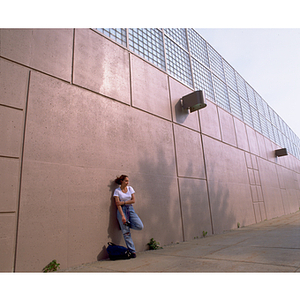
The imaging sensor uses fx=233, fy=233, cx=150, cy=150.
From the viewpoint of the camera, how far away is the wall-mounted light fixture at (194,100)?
7438 millimetres

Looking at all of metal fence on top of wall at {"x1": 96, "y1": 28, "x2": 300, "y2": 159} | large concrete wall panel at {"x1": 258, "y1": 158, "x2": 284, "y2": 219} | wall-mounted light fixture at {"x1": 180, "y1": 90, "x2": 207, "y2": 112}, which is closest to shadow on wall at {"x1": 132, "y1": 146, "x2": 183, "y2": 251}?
wall-mounted light fixture at {"x1": 180, "y1": 90, "x2": 207, "y2": 112}

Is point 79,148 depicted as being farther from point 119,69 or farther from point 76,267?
point 119,69

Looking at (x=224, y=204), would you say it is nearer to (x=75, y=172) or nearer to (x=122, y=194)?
(x=122, y=194)

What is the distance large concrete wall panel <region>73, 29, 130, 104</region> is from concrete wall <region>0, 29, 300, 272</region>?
26 millimetres

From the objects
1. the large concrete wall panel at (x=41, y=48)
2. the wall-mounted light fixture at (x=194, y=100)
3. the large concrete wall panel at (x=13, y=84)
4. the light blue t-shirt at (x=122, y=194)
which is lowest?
the light blue t-shirt at (x=122, y=194)

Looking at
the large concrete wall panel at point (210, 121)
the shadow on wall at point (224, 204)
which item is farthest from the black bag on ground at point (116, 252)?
the large concrete wall panel at point (210, 121)

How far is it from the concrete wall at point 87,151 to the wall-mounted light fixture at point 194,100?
29 centimetres

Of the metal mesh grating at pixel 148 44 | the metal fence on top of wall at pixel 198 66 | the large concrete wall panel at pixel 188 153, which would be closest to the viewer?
the metal mesh grating at pixel 148 44

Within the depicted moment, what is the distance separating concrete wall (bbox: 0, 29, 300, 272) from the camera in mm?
3551

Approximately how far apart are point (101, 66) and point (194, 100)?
3.34 meters

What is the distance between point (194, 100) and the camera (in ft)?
24.4

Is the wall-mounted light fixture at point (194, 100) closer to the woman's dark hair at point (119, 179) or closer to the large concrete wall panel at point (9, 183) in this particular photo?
the woman's dark hair at point (119, 179)
